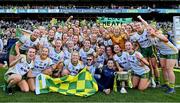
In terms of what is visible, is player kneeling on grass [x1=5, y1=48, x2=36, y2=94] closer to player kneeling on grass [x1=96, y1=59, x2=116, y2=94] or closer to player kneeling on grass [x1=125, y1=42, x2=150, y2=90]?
player kneeling on grass [x1=96, y1=59, x2=116, y2=94]

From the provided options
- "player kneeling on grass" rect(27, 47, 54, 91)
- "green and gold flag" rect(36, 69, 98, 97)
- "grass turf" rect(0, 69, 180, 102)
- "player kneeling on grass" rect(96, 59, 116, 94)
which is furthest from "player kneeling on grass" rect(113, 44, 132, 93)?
"player kneeling on grass" rect(27, 47, 54, 91)

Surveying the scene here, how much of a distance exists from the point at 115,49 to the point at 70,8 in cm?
3208

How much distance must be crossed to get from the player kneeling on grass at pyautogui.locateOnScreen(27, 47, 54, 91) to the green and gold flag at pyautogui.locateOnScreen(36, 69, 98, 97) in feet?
0.60

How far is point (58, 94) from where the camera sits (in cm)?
796

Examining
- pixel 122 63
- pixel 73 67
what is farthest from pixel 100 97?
pixel 122 63

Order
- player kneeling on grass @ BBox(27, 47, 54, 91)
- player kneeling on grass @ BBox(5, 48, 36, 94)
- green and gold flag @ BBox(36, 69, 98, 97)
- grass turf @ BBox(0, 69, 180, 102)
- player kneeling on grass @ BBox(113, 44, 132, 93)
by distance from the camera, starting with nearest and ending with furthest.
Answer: grass turf @ BBox(0, 69, 180, 102) → player kneeling on grass @ BBox(5, 48, 36, 94) → green and gold flag @ BBox(36, 69, 98, 97) → player kneeling on grass @ BBox(27, 47, 54, 91) → player kneeling on grass @ BBox(113, 44, 132, 93)

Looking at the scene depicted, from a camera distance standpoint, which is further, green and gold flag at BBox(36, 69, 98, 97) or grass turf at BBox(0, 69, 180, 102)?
green and gold flag at BBox(36, 69, 98, 97)

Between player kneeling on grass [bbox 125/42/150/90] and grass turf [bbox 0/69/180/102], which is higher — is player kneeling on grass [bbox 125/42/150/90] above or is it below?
above

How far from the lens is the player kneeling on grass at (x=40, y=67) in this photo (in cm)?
832

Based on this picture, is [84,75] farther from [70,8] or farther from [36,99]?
[70,8]

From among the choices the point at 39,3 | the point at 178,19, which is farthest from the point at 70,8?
the point at 178,19

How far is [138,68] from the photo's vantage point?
870 cm

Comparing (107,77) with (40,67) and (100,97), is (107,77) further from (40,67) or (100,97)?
(40,67)

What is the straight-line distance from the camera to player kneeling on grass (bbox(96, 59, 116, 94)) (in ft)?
27.6
